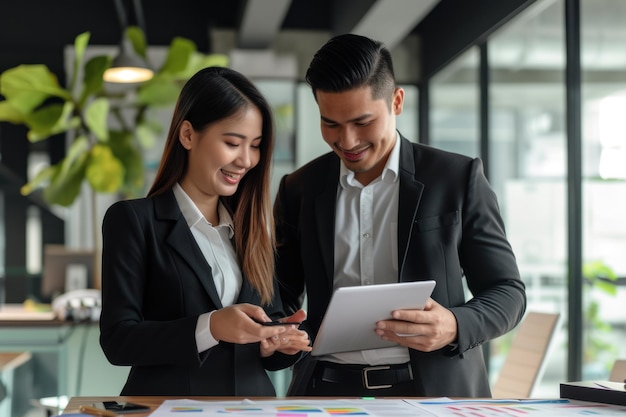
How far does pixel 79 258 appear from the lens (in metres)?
6.02

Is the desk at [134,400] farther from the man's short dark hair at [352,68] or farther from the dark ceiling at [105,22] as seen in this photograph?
the dark ceiling at [105,22]

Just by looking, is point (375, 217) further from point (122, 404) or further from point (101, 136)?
point (101, 136)

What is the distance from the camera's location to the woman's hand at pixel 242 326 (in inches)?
72.3

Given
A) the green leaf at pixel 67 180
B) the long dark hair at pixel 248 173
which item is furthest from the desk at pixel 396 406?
the green leaf at pixel 67 180

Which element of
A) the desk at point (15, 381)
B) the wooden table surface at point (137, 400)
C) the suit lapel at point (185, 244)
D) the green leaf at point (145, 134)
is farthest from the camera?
the green leaf at point (145, 134)

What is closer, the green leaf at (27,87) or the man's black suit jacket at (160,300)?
the man's black suit jacket at (160,300)

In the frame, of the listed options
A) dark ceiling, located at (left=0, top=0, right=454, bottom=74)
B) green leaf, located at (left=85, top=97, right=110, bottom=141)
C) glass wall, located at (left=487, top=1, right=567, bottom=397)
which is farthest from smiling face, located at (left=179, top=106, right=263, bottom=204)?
dark ceiling, located at (left=0, top=0, right=454, bottom=74)

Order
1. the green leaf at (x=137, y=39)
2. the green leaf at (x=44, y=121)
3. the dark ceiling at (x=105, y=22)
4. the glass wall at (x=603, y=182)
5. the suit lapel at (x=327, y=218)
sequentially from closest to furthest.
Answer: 1. the suit lapel at (x=327, y=218)
2. the glass wall at (x=603, y=182)
3. the green leaf at (x=44, y=121)
4. the green leaf at (x=137, y=39)
5. the dark ceiling at (x=105, y=22)

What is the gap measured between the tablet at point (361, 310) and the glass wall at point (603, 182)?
2677 millimetres

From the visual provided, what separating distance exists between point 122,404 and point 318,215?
75cm

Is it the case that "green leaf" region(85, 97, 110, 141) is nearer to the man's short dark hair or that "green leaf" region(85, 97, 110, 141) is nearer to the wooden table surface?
the man's short dark hair

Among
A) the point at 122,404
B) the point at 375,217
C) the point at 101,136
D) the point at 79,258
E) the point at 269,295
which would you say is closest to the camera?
the point at 122,404

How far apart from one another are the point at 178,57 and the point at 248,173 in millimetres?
5113

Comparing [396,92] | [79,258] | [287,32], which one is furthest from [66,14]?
[396,92]
